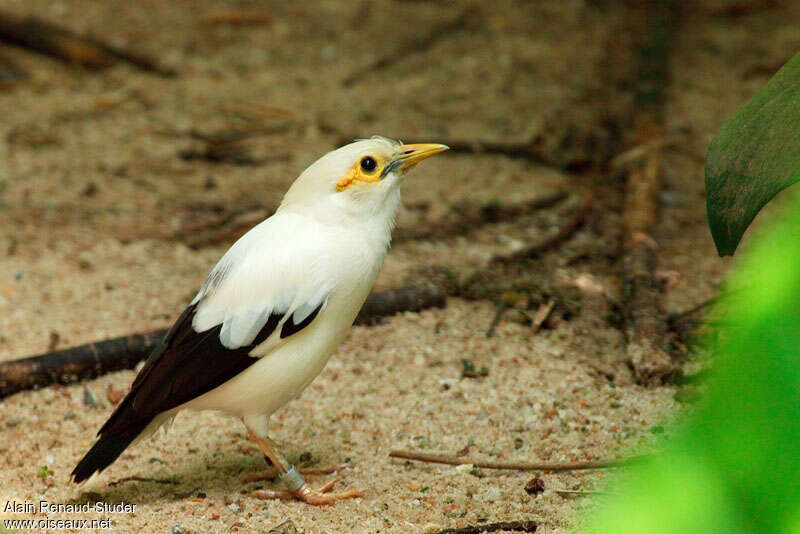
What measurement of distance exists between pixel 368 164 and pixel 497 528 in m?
1.40

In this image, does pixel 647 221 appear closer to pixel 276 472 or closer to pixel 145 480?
pixel 276 472

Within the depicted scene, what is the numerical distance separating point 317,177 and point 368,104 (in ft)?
12.7

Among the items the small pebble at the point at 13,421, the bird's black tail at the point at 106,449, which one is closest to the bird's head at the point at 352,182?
the bird's black tail at the point at 106,449

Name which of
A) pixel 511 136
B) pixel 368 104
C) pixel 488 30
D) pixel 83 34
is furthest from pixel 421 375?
pixel 83 34

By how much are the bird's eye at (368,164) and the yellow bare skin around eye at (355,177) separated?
0.05 ft

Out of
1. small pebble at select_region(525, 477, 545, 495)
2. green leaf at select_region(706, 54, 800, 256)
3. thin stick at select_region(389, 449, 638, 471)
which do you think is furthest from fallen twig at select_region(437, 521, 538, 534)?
green leaf at select_region(706, 54, 800, 256)

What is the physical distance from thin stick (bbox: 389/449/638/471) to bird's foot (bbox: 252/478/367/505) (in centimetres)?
26

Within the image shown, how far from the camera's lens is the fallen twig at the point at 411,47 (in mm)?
7543

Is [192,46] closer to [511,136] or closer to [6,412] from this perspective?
[511,136]

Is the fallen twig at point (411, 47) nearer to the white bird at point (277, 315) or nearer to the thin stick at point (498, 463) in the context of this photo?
the white bird at point (277, 315)

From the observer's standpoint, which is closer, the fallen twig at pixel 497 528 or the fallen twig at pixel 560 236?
the fallen twig at pixel 497 528

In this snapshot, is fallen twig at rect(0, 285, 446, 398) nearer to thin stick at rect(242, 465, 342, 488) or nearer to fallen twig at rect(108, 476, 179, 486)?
fallen twig at rect(108, 476, 179, 486)

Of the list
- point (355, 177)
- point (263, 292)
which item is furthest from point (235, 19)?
point (263, 292)

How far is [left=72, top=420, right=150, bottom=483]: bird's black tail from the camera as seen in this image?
3.18 meters
